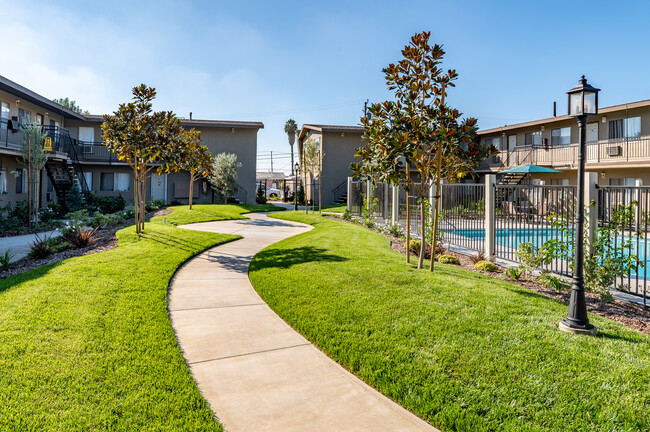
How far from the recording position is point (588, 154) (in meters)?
21.9

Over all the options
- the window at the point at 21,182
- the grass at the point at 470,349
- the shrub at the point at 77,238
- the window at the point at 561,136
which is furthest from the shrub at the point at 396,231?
the window at the point at 21,182

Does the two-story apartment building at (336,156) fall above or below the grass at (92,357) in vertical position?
above

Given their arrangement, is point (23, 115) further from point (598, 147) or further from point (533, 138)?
point (533, 138)

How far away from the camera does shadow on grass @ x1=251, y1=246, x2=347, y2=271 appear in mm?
8320

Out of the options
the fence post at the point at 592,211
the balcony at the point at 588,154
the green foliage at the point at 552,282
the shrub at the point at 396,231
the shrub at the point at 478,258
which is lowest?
the green foliage at the point at 552,282

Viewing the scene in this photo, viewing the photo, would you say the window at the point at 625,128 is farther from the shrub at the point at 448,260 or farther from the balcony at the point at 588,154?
the shrub at the point at 448,260

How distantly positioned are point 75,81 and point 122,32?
6.20m

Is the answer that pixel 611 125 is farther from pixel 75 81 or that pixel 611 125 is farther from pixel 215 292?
pixel 75 81

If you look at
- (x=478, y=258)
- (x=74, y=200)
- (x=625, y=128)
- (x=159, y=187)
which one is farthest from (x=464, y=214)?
(x=159, y=187)

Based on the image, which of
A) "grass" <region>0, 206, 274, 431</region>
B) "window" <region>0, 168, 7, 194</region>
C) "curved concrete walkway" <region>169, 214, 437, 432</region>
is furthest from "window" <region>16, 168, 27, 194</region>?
"curved concrete walkway" <region>169, 214, 437, 432</region>

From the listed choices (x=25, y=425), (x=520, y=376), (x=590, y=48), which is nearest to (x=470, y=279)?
(x=520, y=376)

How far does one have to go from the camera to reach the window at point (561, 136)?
2534cm

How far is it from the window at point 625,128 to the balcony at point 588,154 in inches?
50.3

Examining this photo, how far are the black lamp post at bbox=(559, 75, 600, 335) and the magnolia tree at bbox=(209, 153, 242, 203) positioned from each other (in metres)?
23.4
